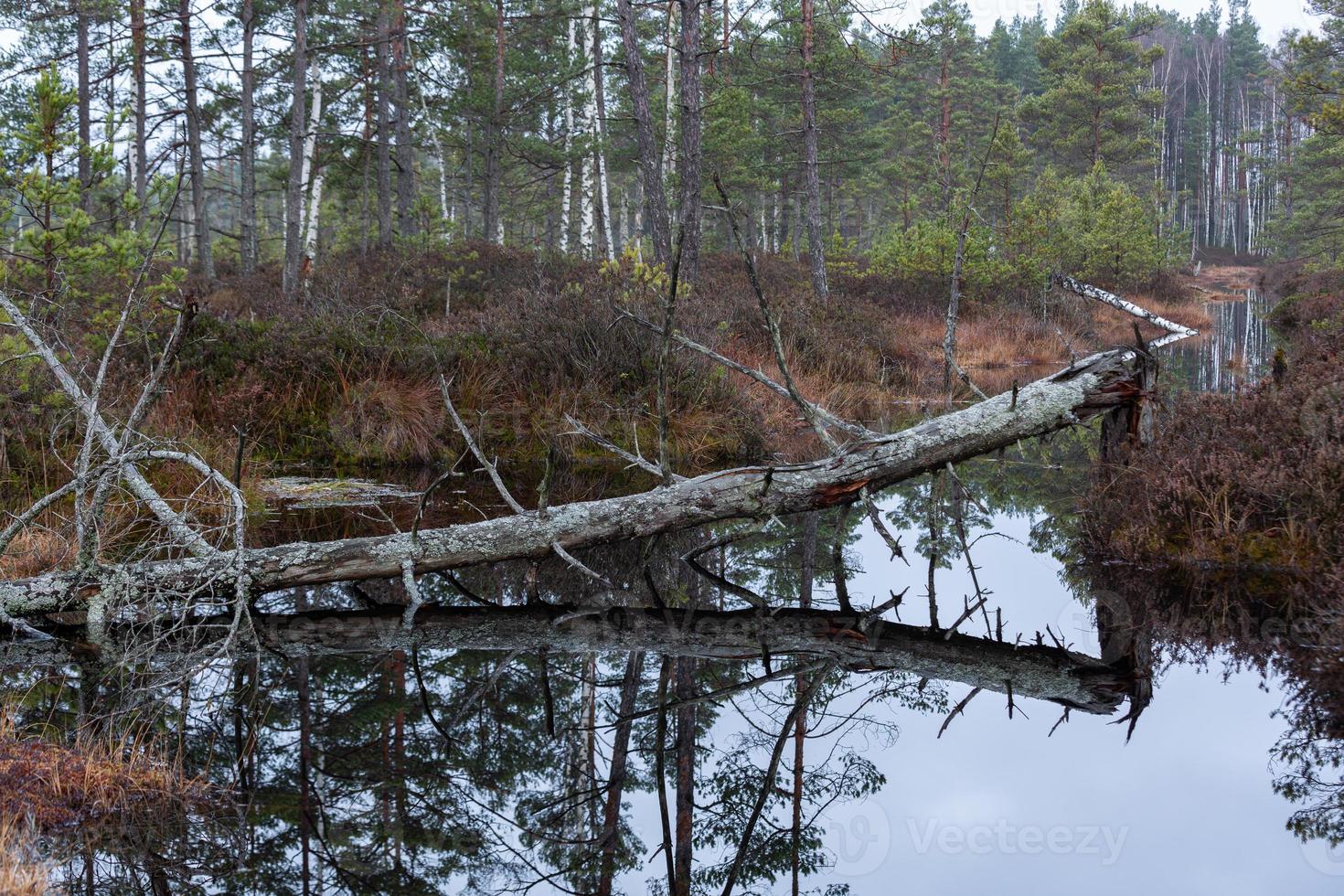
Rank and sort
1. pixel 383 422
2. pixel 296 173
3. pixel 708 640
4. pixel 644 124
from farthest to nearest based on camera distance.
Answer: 1. pixel 296 173
2. pixel 644 124
3. pixel 383 422
4. pixel 708 640

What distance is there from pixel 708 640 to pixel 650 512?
1006 mm

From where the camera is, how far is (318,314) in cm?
1091

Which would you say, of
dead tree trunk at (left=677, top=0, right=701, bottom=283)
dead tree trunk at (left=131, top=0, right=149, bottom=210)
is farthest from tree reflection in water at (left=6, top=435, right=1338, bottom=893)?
dead tree trunk at (left=131, top=0, right=149, bottom=210)

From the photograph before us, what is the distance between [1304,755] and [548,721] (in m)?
2.97

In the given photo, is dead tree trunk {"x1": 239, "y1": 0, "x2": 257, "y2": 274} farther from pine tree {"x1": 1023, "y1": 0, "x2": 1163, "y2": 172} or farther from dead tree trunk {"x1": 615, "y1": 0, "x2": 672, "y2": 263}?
pine tree {"x1": 1023, "y1": 0, "x2": 1163, "y2": 172}

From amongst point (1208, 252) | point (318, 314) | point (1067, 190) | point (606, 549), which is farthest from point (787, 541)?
point (1208, 252)

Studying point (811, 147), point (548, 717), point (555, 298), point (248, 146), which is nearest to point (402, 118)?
point (248, 146)

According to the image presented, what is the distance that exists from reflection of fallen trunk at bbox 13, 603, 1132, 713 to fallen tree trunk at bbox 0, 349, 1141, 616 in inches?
11.7

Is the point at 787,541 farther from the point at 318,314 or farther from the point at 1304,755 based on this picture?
the point at 318,314

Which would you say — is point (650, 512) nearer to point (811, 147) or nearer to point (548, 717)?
point (548, 717)

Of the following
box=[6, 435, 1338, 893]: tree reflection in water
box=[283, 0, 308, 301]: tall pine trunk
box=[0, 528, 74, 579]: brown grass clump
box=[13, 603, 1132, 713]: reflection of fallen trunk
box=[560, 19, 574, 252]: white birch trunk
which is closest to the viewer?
box=[6, 435, 1338, 893]: tree reflection in water

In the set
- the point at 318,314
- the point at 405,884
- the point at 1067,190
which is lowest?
the point at 405,884

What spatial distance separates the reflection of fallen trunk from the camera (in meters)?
4.71

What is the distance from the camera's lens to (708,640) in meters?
5.17
